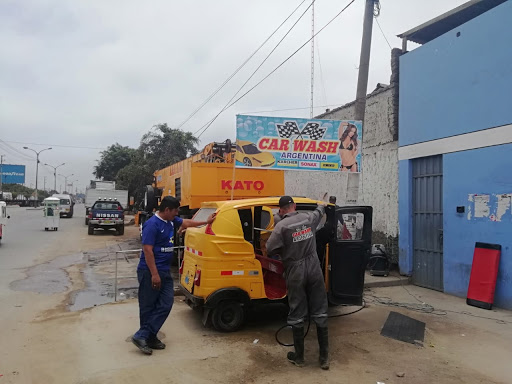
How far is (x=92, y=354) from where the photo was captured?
4.43 meters

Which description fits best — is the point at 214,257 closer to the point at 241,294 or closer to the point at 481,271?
the point at 241,294

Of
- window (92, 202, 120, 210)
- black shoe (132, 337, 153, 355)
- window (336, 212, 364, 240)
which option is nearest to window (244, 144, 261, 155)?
window (336, 212, 364, 240)

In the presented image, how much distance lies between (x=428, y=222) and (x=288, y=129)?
3473 mm

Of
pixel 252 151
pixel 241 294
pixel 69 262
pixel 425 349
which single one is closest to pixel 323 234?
pixel 241 294

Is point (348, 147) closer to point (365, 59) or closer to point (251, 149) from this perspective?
point (251, 149)

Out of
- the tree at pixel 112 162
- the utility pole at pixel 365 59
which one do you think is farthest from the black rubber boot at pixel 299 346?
the tree at pixel 112 162

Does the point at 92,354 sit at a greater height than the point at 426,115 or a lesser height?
lesser

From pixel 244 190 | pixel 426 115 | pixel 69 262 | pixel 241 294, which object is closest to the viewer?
pixel 241 294

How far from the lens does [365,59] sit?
8.71m

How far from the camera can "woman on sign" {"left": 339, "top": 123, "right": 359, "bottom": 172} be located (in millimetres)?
7906

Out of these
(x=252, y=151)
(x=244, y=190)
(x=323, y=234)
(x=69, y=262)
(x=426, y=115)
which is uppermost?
(x=426, y=115)

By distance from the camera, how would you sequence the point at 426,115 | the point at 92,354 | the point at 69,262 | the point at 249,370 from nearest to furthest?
the point at 249,370, the point at 92,354, the point at 426,115, the point at 69,262

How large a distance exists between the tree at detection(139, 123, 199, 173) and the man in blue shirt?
23.7m

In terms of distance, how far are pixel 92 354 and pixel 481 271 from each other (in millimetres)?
6068
